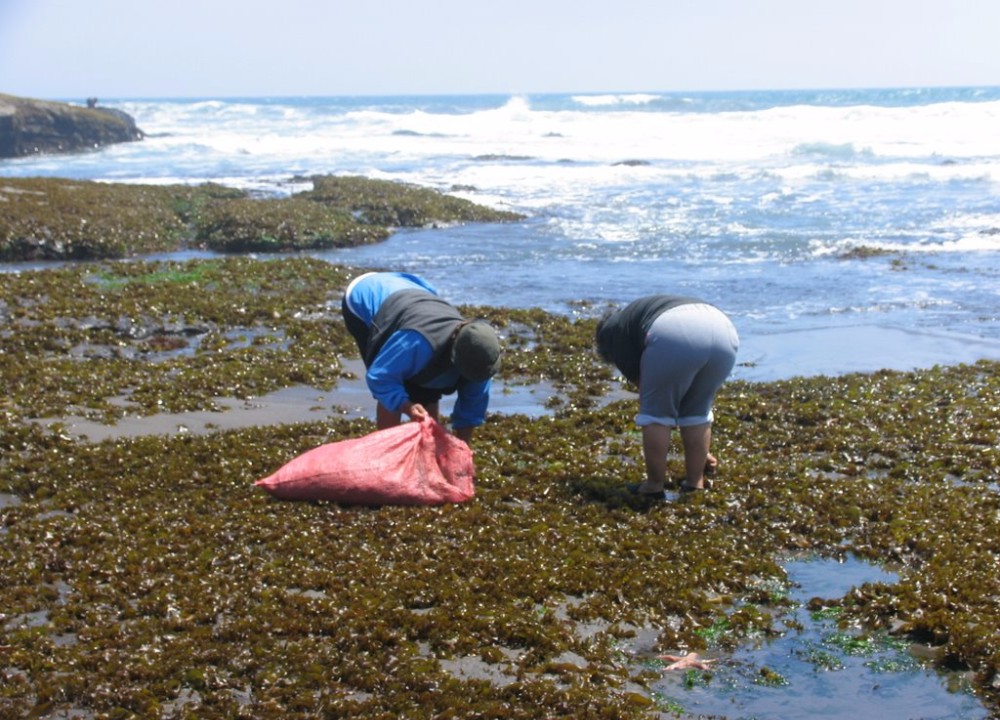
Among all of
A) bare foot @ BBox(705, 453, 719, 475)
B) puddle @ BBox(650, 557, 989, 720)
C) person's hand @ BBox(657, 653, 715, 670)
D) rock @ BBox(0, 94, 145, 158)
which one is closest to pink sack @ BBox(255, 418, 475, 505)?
bare foot @ BBox(705, 453, 719, 475)

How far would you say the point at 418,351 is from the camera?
6.90m

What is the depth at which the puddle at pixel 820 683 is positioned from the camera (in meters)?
4.84

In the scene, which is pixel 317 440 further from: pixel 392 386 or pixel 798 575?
pixel 798 575

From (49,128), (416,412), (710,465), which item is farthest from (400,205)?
(49,128)

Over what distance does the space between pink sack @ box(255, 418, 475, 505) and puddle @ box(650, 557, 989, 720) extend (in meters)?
2.36

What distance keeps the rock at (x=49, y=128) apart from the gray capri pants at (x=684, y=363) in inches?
1920

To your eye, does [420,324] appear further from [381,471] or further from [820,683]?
[820,683]

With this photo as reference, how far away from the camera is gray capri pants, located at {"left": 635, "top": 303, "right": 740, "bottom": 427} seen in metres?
7.04

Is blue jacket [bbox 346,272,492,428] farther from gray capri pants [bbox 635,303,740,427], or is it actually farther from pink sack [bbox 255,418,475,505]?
gray capri pants [bbox 635,303,740,427]

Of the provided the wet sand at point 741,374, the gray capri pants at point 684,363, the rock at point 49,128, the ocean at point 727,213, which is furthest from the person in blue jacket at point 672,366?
the rock at point 49,128

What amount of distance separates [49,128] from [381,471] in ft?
169

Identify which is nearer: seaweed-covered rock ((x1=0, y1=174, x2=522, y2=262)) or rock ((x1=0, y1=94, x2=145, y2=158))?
seaweed-covered rock ((x1=0, y1=174, x2=522, y2=262))

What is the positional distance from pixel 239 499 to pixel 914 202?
83.9 feet

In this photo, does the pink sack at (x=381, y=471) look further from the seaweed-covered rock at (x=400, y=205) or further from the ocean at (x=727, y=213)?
the seaweed-covered rock at (x=400, y=205)
